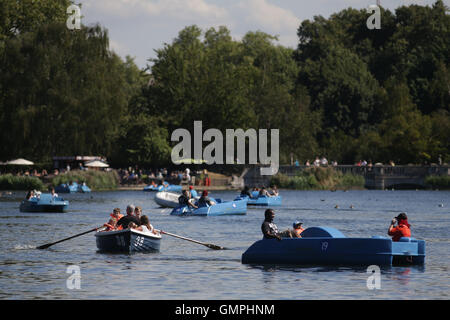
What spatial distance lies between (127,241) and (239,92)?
85.0m

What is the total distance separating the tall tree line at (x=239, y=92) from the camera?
3947 inches

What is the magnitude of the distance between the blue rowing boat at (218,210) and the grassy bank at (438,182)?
5117 centimetres

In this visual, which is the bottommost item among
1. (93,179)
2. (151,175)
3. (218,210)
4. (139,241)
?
(139,241)

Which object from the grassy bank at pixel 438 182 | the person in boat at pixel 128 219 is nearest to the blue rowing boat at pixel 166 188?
the grassy bank at pixel 438 182

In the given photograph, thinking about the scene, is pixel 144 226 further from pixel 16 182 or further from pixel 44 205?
pixel 16 182

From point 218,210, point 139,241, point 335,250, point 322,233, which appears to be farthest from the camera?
point 218,210

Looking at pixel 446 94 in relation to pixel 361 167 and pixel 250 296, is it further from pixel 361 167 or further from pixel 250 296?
pixel 250 296

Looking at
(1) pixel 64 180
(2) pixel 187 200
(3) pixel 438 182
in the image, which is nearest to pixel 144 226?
(2) pixel 187 200

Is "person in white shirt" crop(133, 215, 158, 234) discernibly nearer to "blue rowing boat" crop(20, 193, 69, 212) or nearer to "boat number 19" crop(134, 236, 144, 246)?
"boat number 19" crop(134, 236, 144, 246)

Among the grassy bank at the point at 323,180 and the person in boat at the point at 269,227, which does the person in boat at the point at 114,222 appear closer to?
the person in boat at the point at 269,227

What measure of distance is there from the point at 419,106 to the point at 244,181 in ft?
85.2

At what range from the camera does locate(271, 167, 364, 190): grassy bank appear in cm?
10769

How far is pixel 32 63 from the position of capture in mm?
99250

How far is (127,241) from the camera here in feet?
108
